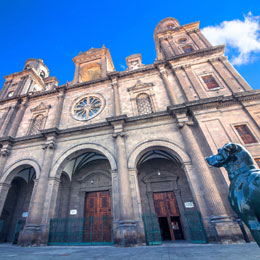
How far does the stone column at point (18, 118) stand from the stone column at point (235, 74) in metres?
20.2

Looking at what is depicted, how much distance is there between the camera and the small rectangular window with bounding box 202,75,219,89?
494 inches

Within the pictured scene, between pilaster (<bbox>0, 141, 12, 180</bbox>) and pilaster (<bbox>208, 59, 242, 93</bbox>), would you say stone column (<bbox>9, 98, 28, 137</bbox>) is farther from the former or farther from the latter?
pilaster (<bbox>208, 59, 242, 93</bbox>)

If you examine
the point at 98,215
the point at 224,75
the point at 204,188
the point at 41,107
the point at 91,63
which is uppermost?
the point at 91,63

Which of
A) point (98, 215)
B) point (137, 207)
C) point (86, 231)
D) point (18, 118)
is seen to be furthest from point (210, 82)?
point (18, 118)

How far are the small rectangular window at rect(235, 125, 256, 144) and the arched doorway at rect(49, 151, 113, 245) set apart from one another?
9814 mm

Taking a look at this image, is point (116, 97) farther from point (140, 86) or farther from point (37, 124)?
point (37, 124)

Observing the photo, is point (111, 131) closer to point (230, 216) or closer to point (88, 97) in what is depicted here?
point (88, 97)

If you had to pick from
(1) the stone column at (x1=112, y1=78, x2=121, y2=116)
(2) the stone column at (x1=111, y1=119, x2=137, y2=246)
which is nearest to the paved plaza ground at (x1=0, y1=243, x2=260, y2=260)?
(2) the stone column at (x1=111, y1=119, x2=137, y2=246)

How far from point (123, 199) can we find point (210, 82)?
38.3 ft

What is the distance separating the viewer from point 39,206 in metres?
9.33

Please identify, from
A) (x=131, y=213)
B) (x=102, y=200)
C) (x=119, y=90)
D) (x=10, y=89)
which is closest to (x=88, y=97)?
(x=119, y=90)

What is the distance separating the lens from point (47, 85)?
21500 millimetres

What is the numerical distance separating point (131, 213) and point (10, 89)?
76.2 ft

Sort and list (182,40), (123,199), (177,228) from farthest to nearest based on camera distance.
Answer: (182,40) < (177,228) < (123,199)
